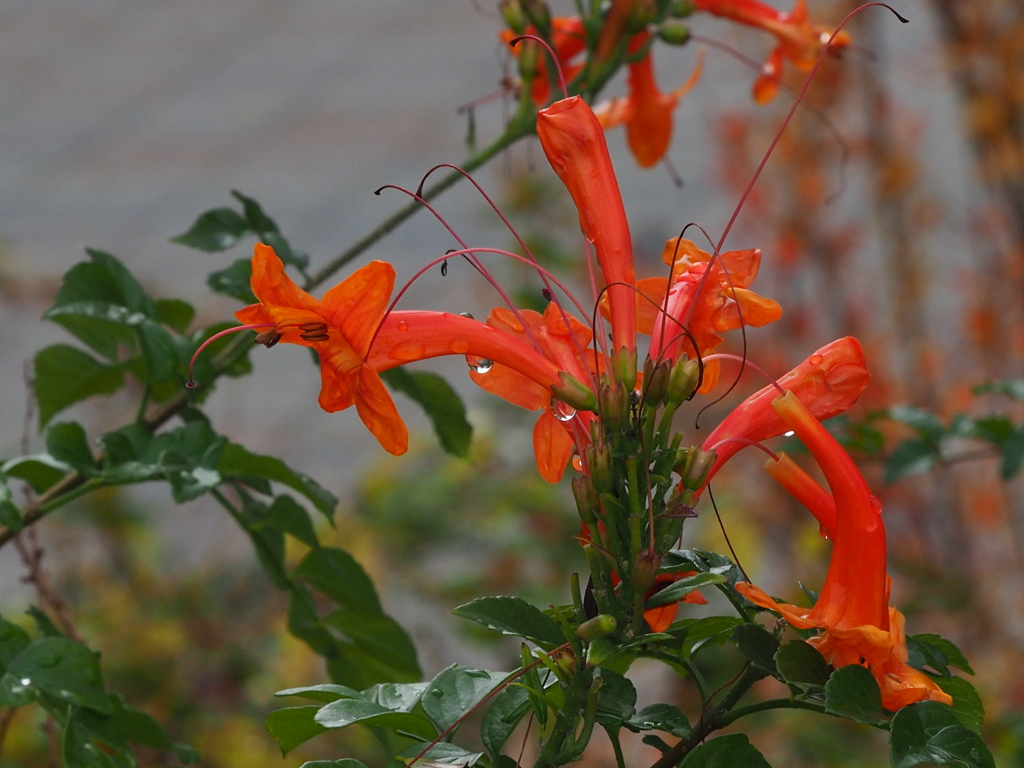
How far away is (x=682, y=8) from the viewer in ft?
3.44

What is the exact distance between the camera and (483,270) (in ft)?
2.26

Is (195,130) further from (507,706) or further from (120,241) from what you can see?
(507,706)

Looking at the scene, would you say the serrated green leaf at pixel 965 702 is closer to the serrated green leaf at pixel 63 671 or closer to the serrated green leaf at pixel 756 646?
the serrated green leaf at pixel 756 646

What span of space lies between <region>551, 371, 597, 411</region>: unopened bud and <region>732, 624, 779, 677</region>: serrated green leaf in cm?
15

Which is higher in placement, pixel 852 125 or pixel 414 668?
pixel 852 125

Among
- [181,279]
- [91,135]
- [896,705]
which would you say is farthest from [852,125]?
[91,135]

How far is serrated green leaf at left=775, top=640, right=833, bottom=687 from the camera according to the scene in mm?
573

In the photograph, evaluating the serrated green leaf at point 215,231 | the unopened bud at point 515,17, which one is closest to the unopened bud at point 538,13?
the unopened bud at point 515,17

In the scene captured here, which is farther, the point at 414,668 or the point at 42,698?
the point at 414,668

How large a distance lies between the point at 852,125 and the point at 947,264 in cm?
62

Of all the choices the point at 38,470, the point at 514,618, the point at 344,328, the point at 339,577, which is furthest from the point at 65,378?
the point at 514,618

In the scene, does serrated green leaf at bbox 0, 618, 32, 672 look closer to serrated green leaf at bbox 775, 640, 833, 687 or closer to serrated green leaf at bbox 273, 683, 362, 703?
serrated green leaf at bbox 273, 683, 362, 703

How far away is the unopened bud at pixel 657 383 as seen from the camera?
60cm

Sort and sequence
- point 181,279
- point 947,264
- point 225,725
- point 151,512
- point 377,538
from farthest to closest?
point 181,279, point 947,264, point 151,512, point 377,538, point 225,725
